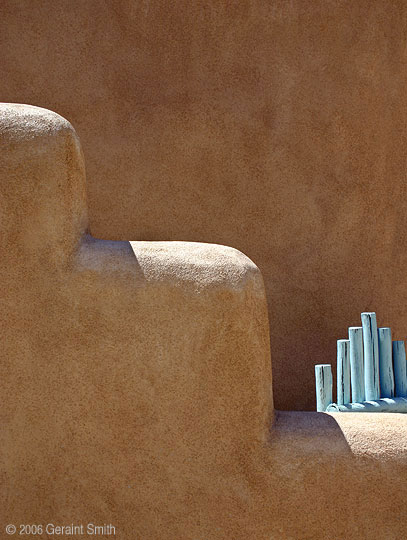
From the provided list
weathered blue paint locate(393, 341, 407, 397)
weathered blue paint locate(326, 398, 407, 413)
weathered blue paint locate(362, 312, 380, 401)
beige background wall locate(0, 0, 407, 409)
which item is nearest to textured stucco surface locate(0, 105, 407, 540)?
weathered blue paint locate(326, 398, 407, 413)

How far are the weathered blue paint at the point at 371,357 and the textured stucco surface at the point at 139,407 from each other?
→ 1.99m

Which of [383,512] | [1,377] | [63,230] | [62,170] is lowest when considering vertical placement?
[383,512]

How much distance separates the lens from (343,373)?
5.64 meters

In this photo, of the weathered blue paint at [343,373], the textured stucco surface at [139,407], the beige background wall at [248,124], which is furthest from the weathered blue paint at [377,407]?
the textured stucco surface at [139,407]

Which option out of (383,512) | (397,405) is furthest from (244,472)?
(397,405)

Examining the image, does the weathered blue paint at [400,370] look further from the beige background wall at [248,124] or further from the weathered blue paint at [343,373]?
the beige background wall at [248,124]

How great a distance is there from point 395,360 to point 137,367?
9.18 ft

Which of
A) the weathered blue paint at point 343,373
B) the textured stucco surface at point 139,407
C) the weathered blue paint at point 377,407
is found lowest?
the weathered blue paint at point 377,407

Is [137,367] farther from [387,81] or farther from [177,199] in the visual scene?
[387,81]

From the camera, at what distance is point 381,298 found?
7262 mm

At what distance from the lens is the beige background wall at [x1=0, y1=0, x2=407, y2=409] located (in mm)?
6871

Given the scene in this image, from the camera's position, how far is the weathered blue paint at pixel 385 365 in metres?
5.59

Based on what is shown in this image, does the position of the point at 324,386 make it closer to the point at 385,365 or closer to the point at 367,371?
the point at 367,371

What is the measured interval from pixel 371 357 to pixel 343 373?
24cm
